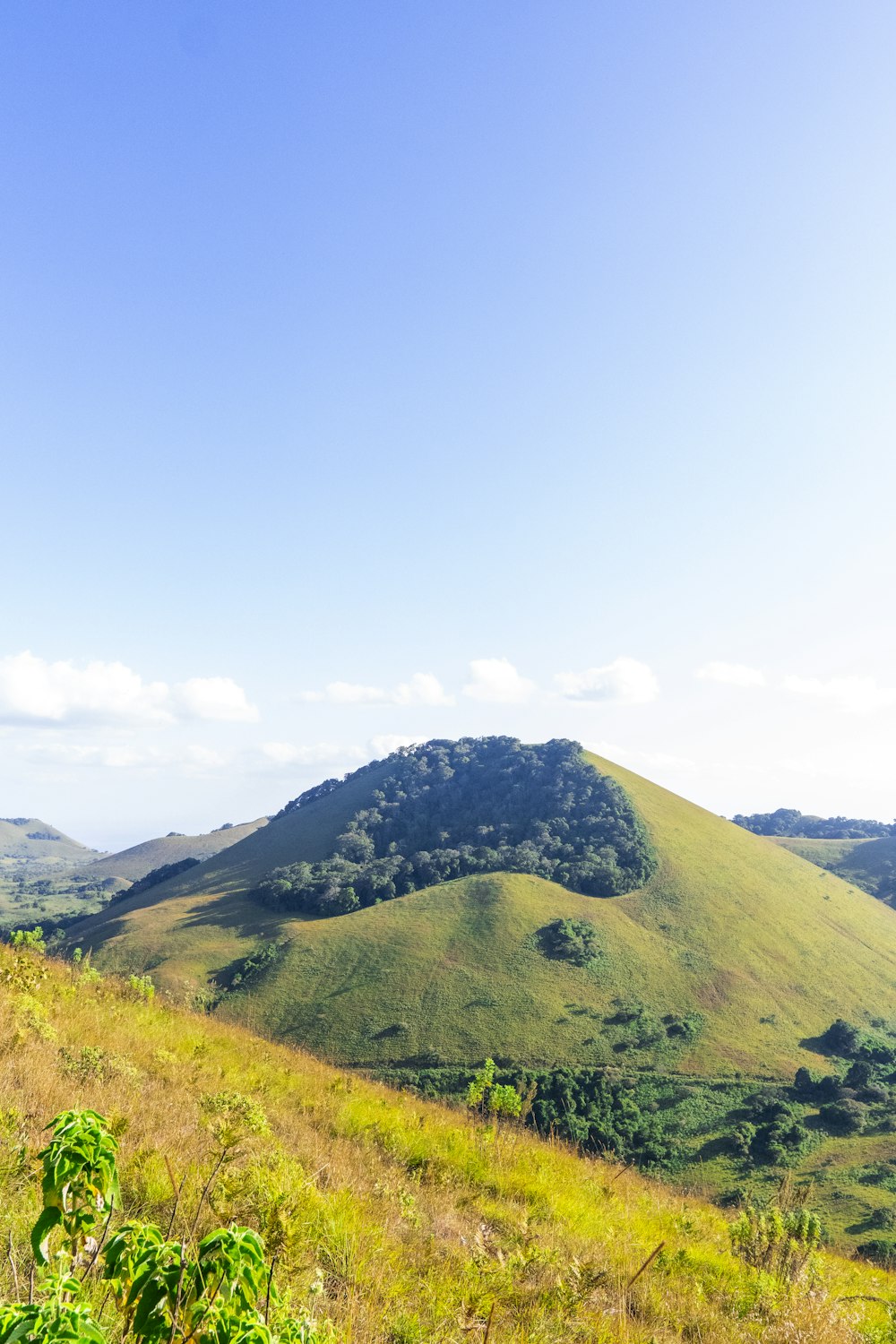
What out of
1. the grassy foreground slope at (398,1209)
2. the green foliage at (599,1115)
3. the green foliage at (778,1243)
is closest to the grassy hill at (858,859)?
the green foliage at (599,1115)

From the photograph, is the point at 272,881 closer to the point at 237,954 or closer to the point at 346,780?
the point at 237,954

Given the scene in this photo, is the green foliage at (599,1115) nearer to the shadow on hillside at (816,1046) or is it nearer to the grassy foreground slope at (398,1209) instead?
the shadow on hillside at (816,1046)

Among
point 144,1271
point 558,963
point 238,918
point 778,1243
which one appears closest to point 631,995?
point 558,963

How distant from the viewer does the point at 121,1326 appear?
416 cm

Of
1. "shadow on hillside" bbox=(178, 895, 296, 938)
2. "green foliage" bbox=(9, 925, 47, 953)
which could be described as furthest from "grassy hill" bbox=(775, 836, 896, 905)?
"green foliage" bbox=(9, 925, 47, 953)

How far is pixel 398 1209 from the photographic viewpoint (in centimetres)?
854

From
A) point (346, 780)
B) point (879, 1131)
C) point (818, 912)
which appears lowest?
point (879, 1131)

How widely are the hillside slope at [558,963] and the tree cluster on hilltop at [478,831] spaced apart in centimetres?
533

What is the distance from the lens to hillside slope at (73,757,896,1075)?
60969 mm

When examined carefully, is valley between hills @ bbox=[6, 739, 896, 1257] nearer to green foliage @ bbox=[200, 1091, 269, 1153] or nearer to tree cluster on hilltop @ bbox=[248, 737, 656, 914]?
tree cluster on hilltop @ bbox=[248, 737, 656, 914]

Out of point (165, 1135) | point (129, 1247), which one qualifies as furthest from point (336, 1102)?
point (129, 1247)

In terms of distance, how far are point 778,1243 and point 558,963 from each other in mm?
67447

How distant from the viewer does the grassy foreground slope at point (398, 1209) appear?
6.11 metres

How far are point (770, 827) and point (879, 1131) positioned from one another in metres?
150
